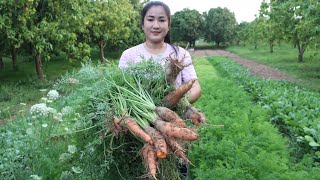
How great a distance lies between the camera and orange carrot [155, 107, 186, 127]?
237 centimetres

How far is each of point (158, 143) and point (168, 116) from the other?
23 cm

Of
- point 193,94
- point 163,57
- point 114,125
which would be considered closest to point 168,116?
point 114,125

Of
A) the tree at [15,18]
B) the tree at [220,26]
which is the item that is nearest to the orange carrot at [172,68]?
the tree at [15,18]

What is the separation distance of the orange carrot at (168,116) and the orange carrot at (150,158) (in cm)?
25

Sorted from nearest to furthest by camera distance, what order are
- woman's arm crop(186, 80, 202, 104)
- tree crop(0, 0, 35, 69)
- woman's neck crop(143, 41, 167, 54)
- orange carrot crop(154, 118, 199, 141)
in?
orange carrot crop(154, 118, 199, 141) < woman's arm crop(186, 80, 202, 104) < woman's neck crop(143, 41, 167, 54) < tree crop(0, 0, 35, 69)

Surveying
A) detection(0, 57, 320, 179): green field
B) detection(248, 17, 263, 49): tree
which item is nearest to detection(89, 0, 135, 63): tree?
detection(248, 17, 263, 49): tree

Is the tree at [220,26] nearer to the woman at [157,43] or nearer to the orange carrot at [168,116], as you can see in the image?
the woman at [157,43]

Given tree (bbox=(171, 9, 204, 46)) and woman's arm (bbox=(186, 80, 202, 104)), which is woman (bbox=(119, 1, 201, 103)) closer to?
woman's arm (bbox=(186, 80, 202, 104))

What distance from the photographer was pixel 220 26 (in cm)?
6594

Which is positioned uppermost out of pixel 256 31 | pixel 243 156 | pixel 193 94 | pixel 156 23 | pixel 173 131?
pixel 156 23

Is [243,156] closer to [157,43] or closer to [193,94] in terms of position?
[193,94]

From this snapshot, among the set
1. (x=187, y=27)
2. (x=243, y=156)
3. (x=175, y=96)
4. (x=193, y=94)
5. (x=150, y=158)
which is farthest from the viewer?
(x=187, y=27)

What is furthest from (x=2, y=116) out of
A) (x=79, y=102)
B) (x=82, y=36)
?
(x=82, y=36)

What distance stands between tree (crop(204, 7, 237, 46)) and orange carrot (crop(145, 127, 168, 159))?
216 ft
